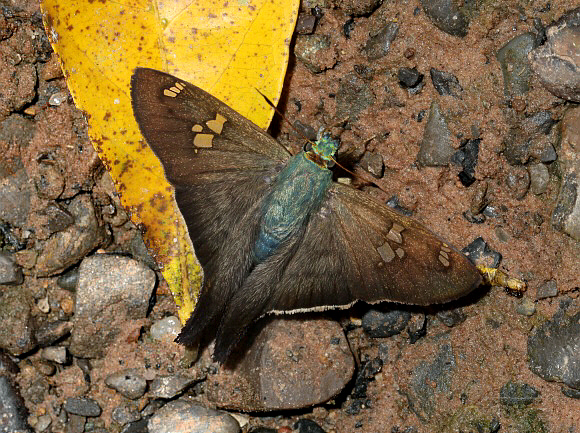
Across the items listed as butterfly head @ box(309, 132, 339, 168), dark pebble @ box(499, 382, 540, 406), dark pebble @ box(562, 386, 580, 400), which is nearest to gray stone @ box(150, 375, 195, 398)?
butterfly head @ box(309, 132, 339, 168)

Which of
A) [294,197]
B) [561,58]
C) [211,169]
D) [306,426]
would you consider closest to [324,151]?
[294,197]

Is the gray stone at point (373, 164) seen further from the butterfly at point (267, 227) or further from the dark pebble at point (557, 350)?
the dark pebble at point (557, 350)

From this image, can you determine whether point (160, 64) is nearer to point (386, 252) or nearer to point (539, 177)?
point (386, 252)

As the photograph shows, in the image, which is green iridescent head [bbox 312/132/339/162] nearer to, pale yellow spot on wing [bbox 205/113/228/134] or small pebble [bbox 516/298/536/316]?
pale yellow spot on wing [bbox 205/113/228/134]

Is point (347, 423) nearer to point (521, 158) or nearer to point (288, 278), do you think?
point (288, 278)

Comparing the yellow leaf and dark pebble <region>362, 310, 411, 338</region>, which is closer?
the yellow leaf

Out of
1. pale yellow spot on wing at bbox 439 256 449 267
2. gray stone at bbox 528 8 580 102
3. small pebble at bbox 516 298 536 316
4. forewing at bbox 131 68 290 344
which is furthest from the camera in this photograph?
small pebble at bbox 516 298 536 316

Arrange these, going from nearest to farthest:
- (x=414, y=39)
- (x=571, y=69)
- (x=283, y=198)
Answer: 1. (x=283, y=198)
2. (x=571, y=69)
3. (x=414, y=39)

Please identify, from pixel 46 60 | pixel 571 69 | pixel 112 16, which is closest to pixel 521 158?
pixel 571 69
